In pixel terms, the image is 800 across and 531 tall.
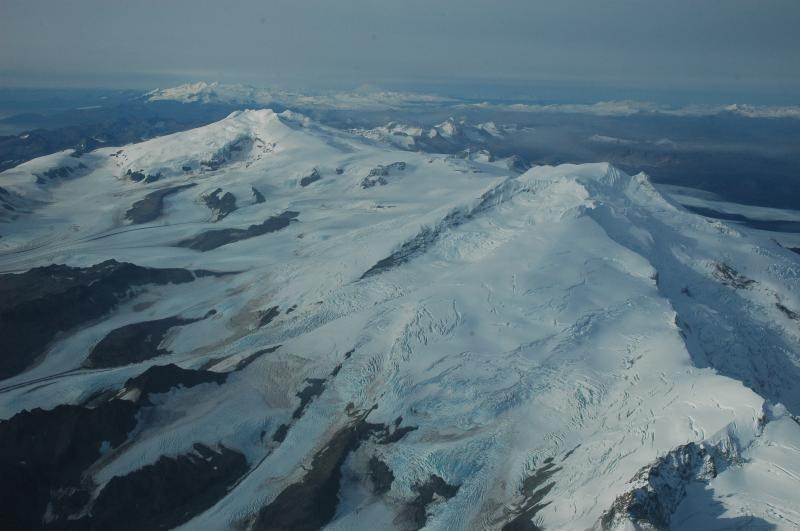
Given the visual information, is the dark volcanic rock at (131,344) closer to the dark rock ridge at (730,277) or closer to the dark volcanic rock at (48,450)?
the dark volcanic rock at (48,450)

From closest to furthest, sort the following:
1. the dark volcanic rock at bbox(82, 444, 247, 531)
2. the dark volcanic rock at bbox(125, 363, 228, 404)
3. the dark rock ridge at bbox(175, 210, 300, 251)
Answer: the dark volcanic rock at bbox(82, 444, 247, 531) → the dark volcanic rock at bbox(125, 363, 228, 404) → the dark rock ridge at bbox(175, 210, 300, 251)

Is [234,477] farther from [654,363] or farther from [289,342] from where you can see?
[654,363]

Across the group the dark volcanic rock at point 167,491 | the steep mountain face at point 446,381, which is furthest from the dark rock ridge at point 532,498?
the dark volcanic rock at point 167,491

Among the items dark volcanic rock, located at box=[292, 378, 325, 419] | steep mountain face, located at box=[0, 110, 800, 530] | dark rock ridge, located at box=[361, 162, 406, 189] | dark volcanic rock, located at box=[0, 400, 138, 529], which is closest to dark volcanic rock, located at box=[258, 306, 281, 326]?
steep mountain face, located at box=[0, 110, 800, 530]

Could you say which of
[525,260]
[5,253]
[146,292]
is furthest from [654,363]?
[5,253]

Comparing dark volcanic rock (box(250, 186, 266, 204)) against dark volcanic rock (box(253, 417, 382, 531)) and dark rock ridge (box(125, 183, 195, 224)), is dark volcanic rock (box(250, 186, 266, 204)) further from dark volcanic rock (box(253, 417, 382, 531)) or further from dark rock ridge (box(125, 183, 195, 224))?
dark volcanic rock (box(253, 417, 382, 531))

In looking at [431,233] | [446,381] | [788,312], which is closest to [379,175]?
[431,233]
